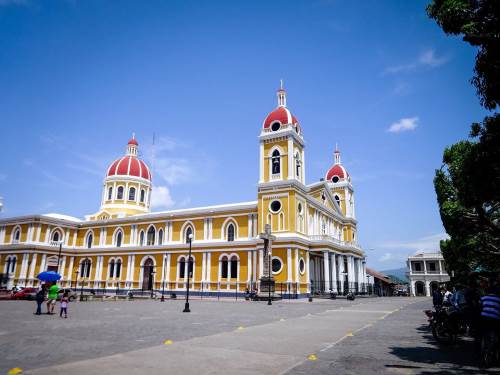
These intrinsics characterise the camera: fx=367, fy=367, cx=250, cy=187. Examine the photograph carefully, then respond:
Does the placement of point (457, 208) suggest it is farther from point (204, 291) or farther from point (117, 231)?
point (117, 231)

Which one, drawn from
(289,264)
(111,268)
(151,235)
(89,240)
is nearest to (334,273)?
(289,264)

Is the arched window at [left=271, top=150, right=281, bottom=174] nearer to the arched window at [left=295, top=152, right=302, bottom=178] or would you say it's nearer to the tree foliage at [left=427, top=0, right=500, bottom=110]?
the arched window at [left=295, top=152, right=302, bottom=178]

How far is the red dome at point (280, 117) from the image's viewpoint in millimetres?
38719

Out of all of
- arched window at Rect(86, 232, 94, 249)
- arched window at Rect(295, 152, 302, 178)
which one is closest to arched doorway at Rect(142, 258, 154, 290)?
arched window at Rect(86, 232, 94, 249)

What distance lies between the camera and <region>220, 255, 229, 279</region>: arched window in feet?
129

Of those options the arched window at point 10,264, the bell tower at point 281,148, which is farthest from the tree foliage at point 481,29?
the arched window at point 10,264

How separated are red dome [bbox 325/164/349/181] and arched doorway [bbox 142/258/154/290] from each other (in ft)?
94.9

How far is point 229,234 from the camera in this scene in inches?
1612

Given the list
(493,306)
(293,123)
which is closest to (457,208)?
(493,306)

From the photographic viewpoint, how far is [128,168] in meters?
55.5

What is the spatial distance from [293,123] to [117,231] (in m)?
27.9

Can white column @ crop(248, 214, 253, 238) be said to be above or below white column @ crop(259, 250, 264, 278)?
above

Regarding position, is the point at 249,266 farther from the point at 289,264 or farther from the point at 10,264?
the point at 10,264

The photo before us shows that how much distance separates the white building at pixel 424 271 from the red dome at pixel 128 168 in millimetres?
49898
